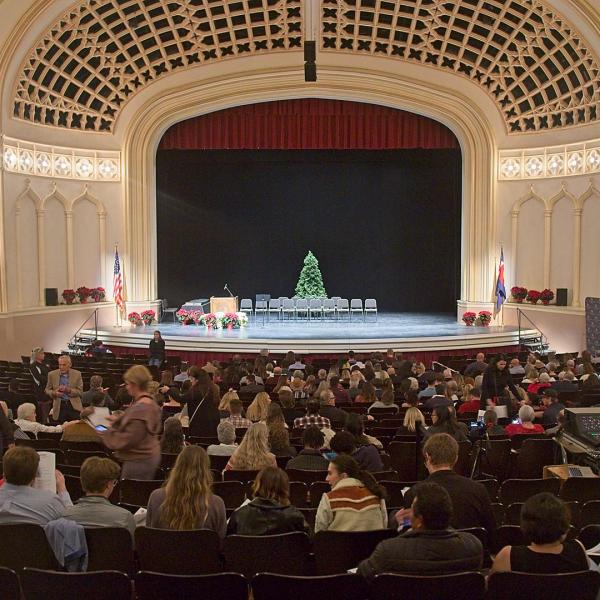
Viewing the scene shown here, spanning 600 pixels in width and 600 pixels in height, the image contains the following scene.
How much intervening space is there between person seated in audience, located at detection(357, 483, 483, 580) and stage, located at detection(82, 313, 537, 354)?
17.1 metres

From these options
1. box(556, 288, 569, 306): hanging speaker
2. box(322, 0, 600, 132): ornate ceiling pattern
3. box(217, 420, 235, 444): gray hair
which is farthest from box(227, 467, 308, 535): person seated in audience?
box(556, 288, 569, 306): hanging speaker

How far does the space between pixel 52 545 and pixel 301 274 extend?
2439 centimetres

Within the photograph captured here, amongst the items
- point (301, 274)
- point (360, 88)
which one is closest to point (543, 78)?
point (360, 88)

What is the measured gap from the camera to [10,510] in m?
5.20

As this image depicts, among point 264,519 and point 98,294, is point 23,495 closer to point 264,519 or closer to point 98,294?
point 264,519

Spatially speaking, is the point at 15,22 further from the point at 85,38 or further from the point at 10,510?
the point at 10,510

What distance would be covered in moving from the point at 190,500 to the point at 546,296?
21.7 metres

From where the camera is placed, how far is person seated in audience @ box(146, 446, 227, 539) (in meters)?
5.16

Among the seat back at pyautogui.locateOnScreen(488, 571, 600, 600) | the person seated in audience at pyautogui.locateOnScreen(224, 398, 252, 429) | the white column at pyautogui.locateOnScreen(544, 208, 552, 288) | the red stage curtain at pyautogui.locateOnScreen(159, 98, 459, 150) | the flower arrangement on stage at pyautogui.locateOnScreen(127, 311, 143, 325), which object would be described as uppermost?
the red stage curtain at pyautogui.locateOnScreen(159, 98, 459, 150)

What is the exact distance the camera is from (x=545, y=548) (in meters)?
4.16

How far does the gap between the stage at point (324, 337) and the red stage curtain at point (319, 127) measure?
5982 mm

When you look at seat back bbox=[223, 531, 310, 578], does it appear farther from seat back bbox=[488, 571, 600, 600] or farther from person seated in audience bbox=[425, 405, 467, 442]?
person seated in audience bbox=[425, 405, 467, 442]

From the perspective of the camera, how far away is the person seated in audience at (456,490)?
533 cm

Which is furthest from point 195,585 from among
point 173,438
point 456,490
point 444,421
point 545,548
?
point 444,421
